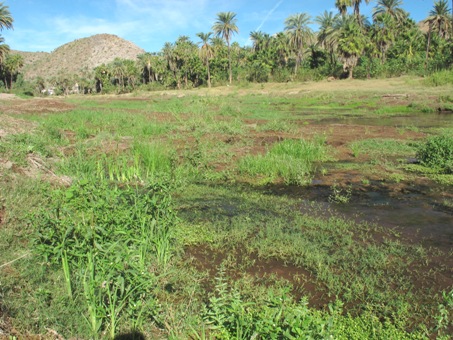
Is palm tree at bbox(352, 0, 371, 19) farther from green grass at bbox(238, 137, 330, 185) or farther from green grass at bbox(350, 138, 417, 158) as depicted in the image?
green grass at bbox(238, 137, 330, 185)

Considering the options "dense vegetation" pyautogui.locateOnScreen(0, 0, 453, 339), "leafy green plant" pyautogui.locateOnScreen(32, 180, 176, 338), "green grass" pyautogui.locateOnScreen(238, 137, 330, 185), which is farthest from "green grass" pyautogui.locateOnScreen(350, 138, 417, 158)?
"leafy green plant" pyautogui.locateOnScreen(32, 180, 176, 338)

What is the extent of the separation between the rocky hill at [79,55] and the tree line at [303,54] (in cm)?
4528

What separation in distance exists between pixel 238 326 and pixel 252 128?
13801 mm

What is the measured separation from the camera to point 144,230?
4.25 meters

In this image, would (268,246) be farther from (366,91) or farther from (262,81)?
(262,81)

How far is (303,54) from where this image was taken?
6053 centimetres

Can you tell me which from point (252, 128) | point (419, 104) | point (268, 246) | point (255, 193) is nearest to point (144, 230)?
point (268, 246)

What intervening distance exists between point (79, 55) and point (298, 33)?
99.9 metres

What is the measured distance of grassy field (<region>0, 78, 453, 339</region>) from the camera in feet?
9.87

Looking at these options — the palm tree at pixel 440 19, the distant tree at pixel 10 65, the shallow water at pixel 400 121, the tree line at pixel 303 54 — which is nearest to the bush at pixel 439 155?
the shallow water at pixel 400 121

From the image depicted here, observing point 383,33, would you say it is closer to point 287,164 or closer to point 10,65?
point 287,164

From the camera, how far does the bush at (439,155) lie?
29.2 ft

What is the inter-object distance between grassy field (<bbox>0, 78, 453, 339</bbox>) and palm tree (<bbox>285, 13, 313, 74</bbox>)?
5044 centimetres

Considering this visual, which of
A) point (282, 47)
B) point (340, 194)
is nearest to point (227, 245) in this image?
point (340, 194)
